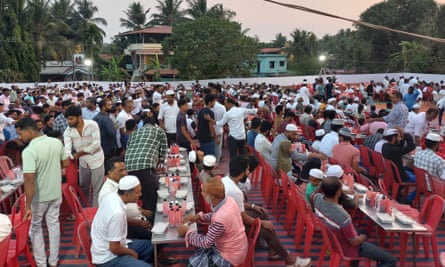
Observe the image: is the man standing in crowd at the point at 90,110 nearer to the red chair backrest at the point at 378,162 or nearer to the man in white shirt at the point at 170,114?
the man in white shirt at the point at 170,114

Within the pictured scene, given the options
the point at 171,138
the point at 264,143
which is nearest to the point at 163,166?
the point at 264,143

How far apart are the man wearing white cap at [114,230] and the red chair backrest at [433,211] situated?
3.17 metres

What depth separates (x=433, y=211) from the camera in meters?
4.55

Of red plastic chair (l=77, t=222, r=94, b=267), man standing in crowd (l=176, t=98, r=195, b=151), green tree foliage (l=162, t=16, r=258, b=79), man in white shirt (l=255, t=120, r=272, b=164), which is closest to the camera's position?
red plastic chair (l=77, t=222, r=94, b=267)

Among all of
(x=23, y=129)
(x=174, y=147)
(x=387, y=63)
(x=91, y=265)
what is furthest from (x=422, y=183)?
(x=387, y=63)

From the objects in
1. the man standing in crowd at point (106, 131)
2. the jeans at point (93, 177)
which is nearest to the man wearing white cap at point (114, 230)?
the jeans at point (93, 177)

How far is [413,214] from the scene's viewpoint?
508 centimetres

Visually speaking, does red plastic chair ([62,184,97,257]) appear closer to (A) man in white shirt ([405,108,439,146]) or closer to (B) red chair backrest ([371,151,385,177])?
(B) red chair backrest ([371,151,385,177])

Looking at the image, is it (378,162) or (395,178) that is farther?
(378,162)

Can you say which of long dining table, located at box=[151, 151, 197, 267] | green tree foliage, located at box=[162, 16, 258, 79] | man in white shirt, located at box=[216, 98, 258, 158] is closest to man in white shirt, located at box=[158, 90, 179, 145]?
man in white shirt, located at box=[216, 98, 258, 158]

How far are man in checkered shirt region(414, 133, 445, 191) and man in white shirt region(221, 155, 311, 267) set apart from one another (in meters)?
2.50

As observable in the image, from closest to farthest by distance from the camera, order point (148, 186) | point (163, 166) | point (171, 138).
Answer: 1. point (148, 186)
2. point (163, 166)
3. point (171, 138)

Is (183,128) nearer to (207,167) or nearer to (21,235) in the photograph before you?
(207,167)

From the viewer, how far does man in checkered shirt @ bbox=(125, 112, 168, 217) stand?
17.3 ft
